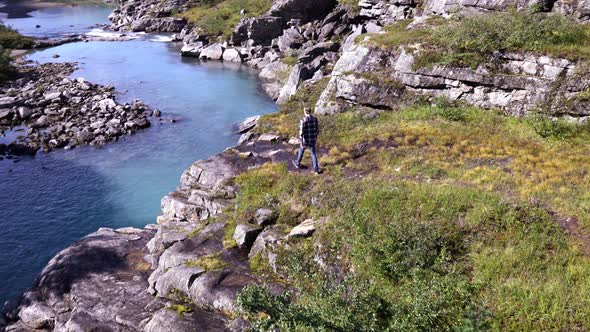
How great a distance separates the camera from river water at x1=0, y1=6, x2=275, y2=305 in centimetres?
2466

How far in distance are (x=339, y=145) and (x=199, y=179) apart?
A: 8.18 m

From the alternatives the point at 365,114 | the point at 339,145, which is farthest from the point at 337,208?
Result: the point at 365,114

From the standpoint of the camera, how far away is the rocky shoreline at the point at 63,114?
1464 inches

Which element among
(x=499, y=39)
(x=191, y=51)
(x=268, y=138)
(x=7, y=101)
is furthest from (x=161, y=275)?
(x=191, y=51)

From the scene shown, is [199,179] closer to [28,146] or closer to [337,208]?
[337,208]

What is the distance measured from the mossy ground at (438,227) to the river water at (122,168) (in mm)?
11603

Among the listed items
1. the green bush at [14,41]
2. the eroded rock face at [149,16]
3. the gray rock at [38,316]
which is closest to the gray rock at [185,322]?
the gray rock at [38,316]

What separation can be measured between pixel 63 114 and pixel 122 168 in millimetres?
15119

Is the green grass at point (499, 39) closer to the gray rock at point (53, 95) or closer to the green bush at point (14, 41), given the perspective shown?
the gray rock at point (53, 95)

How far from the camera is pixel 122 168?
3275 cm

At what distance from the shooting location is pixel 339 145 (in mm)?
23609

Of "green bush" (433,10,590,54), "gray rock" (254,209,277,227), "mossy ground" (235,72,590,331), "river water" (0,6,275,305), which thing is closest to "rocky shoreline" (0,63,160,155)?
"river water" (0,6,275,305)

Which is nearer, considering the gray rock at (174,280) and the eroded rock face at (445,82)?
the gray rock at (174,280)

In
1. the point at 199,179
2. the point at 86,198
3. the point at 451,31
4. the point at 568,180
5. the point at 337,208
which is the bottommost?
the point at 86,198
